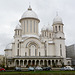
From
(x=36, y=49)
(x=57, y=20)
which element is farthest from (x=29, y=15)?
(x=36, y=49)

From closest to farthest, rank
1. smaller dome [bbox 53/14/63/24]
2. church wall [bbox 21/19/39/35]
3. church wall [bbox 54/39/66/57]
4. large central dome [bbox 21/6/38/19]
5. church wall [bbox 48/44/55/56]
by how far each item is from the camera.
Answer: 1. church wall [bbox 54/39/66/57]
2. church wall [bbox 48/44/55/56]
3. smaller dome [bbox 53/14/63/24]
4. church wall [bbox 21/19/39/35]
5. large central dome [bbox 21/6/38/19]

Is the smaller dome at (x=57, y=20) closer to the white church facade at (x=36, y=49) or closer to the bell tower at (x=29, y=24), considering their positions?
the white church facade at (x=36, y=49)

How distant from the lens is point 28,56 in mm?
62000

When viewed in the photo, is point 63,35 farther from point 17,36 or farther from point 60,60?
point 17,36

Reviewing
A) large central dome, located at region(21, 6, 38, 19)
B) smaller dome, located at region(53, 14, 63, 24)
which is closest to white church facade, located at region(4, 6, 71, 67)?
smaller dome, located at region(53, 14, 63, 24)

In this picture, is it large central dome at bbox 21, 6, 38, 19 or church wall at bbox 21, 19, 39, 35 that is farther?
large central dome at bbox 21, 6, 38, 19

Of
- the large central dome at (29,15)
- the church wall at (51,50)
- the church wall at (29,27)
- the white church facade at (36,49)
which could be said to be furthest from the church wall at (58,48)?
the large central dome at (29,15)

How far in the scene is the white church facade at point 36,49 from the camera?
6250 cm

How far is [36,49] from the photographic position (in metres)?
65.8

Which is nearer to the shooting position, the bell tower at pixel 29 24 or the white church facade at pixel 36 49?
the white church facade at pixel 36 49

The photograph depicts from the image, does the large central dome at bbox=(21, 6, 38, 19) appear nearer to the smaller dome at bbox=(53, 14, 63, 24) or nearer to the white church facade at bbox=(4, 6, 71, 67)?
the white church facade at bbox=(4, 6, 71, 67)

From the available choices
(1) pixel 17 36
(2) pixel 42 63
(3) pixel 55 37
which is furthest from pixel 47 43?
(1) pixel 17 36

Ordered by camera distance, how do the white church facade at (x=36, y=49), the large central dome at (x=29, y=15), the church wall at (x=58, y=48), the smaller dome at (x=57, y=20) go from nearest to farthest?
1. the white church facade at (x=36, y=49)
2. the church wall at (x=58, y=48)
3. the smaller dome at (x=57, y=20)
4. the large central dome at (x=29, y=15)

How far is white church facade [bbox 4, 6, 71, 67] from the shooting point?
62.5 metres
